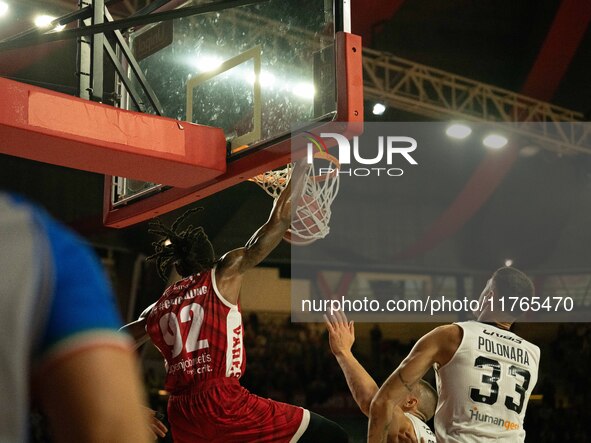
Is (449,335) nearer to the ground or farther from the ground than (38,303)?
farther from the ground

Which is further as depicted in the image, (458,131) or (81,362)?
(458,131)

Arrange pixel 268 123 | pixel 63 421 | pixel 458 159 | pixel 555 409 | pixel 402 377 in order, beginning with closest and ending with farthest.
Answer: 1. pixel 63 421
2. pixel 402 377
3. pixel 268 123
4. pixel 555 409
5. pixel 458 159

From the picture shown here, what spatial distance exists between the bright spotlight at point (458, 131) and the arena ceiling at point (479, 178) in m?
0.35

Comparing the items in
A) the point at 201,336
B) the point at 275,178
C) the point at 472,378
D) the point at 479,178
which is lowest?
the point at 472,378

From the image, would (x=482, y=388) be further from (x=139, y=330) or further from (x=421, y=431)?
(x=139, y=330)

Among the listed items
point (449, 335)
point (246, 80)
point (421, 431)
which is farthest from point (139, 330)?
point (449, 335)

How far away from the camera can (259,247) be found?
4.10 meters

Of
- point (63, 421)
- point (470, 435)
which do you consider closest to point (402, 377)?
point (470, 435)

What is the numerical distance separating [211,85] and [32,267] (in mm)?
3811

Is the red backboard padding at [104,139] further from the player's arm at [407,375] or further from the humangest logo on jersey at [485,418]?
the humangest logo on jersey at [485,418]

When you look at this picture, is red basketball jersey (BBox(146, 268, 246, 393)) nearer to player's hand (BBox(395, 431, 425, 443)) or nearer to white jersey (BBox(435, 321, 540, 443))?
player's hand (BBox(395, 431, 425, 443))

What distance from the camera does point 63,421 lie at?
721 millimetres

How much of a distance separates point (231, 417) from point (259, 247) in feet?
2.67

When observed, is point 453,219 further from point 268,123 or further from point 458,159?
point 268,123
